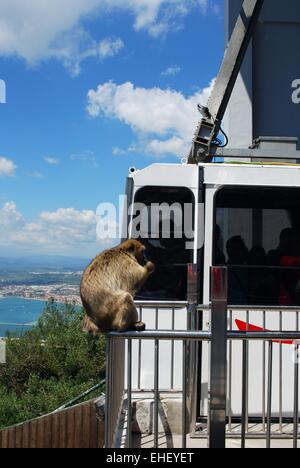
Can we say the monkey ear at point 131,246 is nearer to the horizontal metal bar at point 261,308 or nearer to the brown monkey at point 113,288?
the brown monkey at point 113,288

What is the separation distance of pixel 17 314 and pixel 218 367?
3394 cm

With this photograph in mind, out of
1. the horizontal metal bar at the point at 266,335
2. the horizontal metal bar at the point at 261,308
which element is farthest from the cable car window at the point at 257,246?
the horizontal metal bar at the point at 266,335

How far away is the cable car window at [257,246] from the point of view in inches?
217

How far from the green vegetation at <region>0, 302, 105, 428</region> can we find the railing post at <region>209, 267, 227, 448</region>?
17502 mm

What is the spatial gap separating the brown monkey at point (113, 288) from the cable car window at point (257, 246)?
1638 mm

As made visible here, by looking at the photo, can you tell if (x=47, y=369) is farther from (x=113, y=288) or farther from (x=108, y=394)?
(x=108, y=394)

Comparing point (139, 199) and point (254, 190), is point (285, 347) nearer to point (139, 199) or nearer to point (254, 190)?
point (254, 190)

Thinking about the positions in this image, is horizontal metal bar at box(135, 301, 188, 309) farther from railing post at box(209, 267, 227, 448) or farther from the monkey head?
railing post at box(209, 267, 227, 448)

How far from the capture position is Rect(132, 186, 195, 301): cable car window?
5.49 metres

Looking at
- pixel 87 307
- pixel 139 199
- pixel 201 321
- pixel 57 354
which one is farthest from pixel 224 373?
pixel 57 354

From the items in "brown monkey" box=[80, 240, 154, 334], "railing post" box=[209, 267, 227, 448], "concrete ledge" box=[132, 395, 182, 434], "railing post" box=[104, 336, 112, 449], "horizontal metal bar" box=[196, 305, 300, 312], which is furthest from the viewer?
"horizontal metal bar" box=[196, 305, 300, 312]

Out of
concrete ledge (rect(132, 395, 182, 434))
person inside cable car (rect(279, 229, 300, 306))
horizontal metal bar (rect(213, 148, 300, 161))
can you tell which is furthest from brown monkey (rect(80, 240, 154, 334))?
horizontal metal bar (rect(213, 148, 300, 161))

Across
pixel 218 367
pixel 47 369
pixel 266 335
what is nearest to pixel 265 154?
pixel 266 335

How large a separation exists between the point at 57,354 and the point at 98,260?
798 inches
